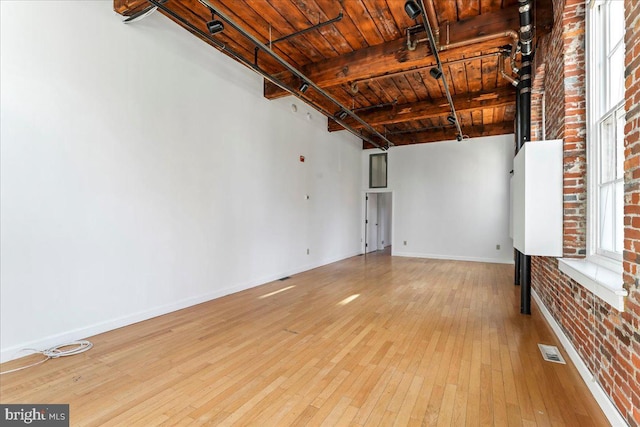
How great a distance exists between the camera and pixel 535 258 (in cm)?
443

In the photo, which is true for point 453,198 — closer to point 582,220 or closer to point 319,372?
point 582,220

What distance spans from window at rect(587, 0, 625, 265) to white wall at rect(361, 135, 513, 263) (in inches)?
234

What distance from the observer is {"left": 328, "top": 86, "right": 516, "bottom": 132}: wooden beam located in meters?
5.79

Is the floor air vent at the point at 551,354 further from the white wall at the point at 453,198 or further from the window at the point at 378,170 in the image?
the window at the point at 378,170

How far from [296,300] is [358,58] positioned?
376cm

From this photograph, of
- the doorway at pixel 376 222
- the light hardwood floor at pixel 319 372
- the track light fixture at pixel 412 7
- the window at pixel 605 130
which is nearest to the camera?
the light hardwood floor at pixel 319 372

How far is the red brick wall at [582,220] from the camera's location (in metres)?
1.61

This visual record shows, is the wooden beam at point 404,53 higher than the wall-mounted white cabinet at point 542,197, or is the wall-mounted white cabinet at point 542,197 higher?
the wooden beam at point 404,53

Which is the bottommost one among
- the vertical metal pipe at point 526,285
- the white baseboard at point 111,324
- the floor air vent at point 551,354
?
the floor air vent at point 551,354

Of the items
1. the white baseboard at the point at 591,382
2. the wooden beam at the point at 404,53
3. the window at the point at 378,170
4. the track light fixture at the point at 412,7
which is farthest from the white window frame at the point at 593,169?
the window at the point at 378,170

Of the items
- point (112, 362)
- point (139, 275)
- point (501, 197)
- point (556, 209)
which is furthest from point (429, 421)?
point (501, 197)

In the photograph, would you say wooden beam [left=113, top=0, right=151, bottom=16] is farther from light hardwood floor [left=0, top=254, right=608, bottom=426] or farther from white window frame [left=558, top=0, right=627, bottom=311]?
white window frame [left=558, top=0, right=627, bottom=311]

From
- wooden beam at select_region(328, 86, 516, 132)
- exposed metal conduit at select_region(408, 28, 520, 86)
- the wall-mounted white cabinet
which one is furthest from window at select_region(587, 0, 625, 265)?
wooden beam at select_region(328, 86, 516, 132)

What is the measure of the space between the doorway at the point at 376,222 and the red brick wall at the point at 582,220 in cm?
574
